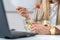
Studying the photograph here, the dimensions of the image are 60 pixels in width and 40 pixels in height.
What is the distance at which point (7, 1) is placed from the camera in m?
0.79

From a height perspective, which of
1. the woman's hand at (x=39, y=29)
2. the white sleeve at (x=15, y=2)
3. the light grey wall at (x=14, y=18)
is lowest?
the woman's hand at (x=39, y=29)

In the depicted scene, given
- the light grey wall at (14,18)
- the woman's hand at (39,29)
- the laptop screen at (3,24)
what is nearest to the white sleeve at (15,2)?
the light grey wall at (14,18)

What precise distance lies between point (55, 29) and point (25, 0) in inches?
10.0

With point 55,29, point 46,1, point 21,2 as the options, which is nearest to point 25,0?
point 21,2

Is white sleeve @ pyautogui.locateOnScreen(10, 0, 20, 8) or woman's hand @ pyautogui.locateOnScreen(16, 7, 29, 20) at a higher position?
white sleeve @ pyautogui.locateOnScreen(10, 0, 20, 8)

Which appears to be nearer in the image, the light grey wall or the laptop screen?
the laptop screen

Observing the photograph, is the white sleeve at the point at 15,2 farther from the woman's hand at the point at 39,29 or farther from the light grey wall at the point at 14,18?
the woman's hand at the point at 39,29

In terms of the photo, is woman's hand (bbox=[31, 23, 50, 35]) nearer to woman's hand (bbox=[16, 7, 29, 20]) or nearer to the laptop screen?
woman's hand (bbox=[16, 7, 29, 20])

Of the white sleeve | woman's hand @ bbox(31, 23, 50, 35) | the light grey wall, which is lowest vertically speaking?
woman's hand @ bbox(31, 23, 50, 35)

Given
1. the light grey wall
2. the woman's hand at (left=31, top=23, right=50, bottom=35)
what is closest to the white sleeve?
the light grey wall

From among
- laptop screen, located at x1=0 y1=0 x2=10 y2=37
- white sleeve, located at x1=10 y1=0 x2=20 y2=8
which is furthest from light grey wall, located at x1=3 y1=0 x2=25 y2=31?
laptop screen, located at x1=0 y1=0 x2=10 y2=37

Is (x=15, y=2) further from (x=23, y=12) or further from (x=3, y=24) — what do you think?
(x=3, y=24)

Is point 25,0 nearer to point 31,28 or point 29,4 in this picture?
point 29,4

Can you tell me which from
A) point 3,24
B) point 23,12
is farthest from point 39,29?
point 3,24
